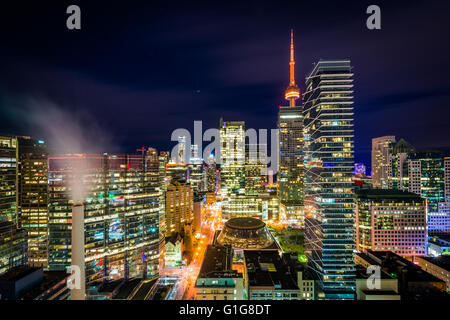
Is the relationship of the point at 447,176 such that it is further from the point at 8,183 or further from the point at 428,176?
the point at 8,183

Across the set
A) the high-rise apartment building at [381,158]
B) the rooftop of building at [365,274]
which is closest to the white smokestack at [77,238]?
the rooftop of building at [365,274]

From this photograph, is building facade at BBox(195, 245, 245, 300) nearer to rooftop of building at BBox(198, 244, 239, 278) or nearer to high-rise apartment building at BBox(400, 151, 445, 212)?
rooftop of building at BBox(198, 244, 239, 278)

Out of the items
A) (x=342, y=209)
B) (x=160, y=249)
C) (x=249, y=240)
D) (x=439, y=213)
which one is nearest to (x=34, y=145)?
(x=160, y=249)

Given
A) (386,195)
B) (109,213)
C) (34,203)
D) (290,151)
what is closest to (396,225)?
(386,195)

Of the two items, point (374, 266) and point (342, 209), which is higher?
point (342, 209)

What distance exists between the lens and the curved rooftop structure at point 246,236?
A: 147 ft

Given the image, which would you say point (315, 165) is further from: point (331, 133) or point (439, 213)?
point (439, 213)

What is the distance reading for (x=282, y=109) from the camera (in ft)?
277

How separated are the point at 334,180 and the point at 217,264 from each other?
21661 millimetres

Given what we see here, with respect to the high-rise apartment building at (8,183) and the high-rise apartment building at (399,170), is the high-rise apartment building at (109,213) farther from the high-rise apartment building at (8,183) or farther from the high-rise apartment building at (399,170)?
the high-rise apartment building at (399,170)

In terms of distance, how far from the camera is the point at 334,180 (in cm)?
3175

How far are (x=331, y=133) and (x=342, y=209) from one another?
1171cm

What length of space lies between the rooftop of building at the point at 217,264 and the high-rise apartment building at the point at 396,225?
102ft
